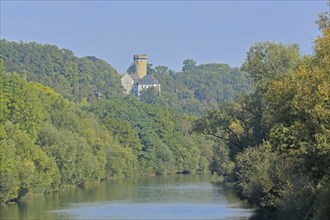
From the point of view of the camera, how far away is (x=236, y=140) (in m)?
60.2

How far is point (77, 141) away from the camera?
90.8 m

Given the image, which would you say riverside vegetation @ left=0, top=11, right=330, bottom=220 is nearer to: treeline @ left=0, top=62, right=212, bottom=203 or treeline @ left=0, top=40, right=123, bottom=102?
treeline @ left=0, top=62, right=212, bottom=203

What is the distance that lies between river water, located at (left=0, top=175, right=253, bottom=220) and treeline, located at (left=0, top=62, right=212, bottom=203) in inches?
100

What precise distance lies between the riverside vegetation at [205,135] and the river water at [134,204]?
1.98 meters

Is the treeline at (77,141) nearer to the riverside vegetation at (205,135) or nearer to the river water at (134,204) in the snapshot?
the riverside vegetation at (205,135)

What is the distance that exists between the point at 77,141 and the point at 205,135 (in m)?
13.9

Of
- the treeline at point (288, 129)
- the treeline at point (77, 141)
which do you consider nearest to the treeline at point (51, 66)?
the treeline at point (77, 141)

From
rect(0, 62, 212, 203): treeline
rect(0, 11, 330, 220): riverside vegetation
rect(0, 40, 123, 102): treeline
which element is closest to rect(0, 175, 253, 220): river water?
rect(0, 11, 330, 220): riverside vegetation

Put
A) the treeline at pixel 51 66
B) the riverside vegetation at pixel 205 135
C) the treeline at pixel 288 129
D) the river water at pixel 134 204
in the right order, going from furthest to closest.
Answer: the treeline at pixel 51 66
the river water at pixel 134 204
the riverside vegetation at pixel 205 135
the treeline at pixel 288 129

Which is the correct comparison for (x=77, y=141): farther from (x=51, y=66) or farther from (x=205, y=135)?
(x=51, y=66)

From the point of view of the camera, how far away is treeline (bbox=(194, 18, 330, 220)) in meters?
31.1

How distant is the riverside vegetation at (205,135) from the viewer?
107ft

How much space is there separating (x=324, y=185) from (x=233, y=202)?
32.3 meters

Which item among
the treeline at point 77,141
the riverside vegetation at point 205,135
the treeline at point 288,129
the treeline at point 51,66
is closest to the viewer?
the treeline at point 288,129
